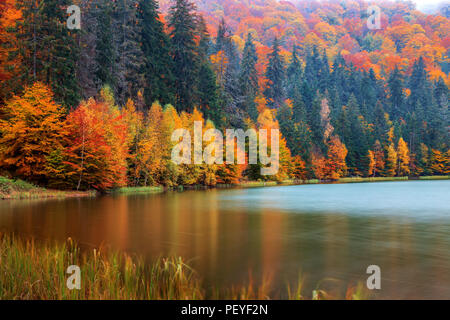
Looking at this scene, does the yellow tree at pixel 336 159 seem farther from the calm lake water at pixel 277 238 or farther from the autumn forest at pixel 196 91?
the calm lake water at pixel 277 238

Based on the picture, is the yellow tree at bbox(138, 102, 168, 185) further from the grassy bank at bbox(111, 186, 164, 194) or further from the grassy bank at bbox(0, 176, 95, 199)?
→ the grassy bank at bbox(0, 176, 95, 199)

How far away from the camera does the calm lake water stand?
1098 centimetres

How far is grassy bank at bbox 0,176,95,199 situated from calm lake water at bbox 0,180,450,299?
10.5ft

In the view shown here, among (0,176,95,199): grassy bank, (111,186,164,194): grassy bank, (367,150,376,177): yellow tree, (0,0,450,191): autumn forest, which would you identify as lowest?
(111,186,164,194): grassy bank

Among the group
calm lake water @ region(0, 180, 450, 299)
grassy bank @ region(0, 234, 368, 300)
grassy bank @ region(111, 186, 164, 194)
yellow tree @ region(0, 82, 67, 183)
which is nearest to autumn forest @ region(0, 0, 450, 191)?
yellow tree @ region(0, 82, 67, 183)

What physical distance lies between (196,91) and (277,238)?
5730 centimetres

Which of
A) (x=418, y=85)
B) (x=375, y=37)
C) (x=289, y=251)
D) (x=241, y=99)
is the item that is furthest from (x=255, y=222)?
(x=375, y=37)

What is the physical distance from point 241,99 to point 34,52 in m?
51.5

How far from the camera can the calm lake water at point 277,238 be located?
36.0 ft

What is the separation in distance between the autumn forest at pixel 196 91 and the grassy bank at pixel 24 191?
111 centimetres

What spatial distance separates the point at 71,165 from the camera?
36.8m

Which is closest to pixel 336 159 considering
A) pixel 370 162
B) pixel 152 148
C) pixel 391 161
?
pixel 370 162

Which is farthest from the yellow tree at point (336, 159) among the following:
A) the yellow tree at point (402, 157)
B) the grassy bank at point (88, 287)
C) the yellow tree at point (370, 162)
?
the grassy bank at point (88, 287)
